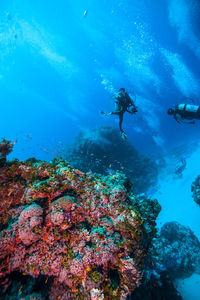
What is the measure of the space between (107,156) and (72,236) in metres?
14.3

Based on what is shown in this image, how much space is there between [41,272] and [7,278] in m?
0.68

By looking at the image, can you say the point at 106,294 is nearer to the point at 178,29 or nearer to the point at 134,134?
the point at 178,29

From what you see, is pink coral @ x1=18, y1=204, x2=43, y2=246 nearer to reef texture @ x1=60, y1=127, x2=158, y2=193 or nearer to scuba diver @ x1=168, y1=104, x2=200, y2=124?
scuba diver @ x1=168, y1=104, x2=200, y2=124

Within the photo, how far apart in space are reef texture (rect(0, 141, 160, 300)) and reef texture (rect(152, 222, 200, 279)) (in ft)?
23.9

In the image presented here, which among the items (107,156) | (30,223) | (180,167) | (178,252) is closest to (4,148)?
(30,223)

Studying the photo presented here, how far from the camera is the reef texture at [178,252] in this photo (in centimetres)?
997

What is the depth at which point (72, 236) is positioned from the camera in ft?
11.6

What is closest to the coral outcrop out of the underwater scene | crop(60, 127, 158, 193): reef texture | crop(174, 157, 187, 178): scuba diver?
Answer: the underwater scene

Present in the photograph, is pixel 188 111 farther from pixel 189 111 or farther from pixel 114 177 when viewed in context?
pixel 114 177

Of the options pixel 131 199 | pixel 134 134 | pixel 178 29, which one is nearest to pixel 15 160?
pixel 131 199

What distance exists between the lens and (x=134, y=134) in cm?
3152

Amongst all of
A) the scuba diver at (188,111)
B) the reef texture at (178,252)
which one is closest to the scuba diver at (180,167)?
the reef texture at (178,252)

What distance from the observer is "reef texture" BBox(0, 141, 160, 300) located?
10.0 ft

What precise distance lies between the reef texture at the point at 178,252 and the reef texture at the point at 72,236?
23.9 feet
